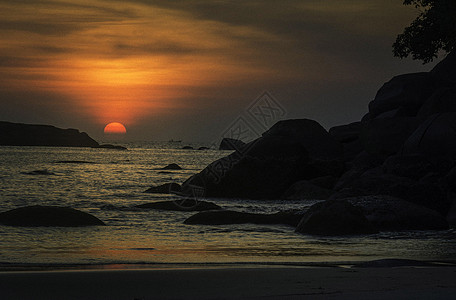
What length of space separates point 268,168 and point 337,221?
38.3 feet

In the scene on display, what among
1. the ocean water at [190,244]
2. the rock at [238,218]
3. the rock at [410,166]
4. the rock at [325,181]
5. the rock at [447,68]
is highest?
the rock at [447,68]

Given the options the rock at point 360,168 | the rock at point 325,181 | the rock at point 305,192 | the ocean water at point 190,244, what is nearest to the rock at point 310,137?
the rock at point 325,181

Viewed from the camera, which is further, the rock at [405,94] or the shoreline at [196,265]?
the rock at [405,94]

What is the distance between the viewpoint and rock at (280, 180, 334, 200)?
73.4 feet

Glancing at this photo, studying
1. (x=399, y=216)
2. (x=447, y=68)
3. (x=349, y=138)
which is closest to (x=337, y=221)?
(x=399, y=216)

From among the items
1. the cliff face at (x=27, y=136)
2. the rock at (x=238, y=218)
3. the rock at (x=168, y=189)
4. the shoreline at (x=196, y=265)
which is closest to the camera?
the shoreline at (x=196, y=265)

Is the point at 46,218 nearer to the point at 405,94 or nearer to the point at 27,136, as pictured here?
the point at 405,94

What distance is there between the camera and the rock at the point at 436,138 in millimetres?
18969

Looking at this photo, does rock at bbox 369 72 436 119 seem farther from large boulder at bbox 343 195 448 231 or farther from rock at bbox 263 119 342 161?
large boulder at bbox 343 195 448 231

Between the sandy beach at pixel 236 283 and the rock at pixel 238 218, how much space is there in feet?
22.3

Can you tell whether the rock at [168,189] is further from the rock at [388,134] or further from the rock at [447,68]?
the rock at [447,68]

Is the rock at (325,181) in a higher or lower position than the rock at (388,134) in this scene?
lower

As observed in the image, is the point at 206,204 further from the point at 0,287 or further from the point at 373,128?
the point at 0,287

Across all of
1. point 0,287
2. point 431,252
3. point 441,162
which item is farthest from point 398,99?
point 0,287
